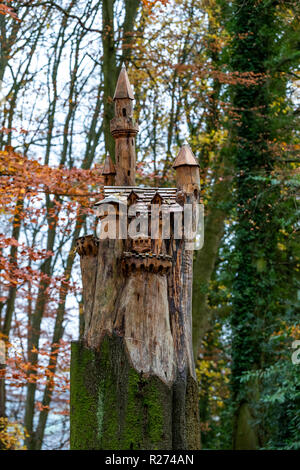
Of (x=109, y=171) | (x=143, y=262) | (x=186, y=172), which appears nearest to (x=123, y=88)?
(x=109, y=171)

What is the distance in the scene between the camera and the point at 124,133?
667cm

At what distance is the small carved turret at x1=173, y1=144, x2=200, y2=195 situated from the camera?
6250mm

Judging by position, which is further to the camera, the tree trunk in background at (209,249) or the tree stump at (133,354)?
the tree trunk in background at (209,249)

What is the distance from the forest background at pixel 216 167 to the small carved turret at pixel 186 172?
4.19 m

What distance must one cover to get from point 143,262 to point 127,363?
93 centimetres

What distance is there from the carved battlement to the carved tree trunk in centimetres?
5

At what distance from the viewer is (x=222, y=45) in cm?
1500

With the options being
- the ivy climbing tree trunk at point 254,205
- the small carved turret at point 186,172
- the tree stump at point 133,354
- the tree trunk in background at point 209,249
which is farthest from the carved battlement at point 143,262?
the tree trunk in background at point 209,249

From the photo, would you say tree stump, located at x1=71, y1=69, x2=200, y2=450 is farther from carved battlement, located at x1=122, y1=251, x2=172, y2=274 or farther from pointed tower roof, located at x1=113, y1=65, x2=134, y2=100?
pointed tower roof, located at x1=113, y1=65, x2=134, y2=100

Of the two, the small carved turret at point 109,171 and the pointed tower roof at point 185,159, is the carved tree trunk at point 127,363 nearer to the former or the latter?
the pointed tower roof at point 185,159

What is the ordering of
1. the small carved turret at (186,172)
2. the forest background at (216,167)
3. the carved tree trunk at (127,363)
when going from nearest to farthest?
the carved tree trunk at (127,363) → the small carved turret at (186,172) → the forest background at (216,167)

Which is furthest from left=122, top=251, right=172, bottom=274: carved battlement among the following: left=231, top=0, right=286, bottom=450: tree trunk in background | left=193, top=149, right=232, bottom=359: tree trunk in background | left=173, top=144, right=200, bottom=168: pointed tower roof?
left=193, top=149, right=232, bottom=359: tree trunk in background

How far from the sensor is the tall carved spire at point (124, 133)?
6.61 meters

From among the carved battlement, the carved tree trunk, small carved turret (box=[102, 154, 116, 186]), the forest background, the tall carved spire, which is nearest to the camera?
the carved tree trunk
